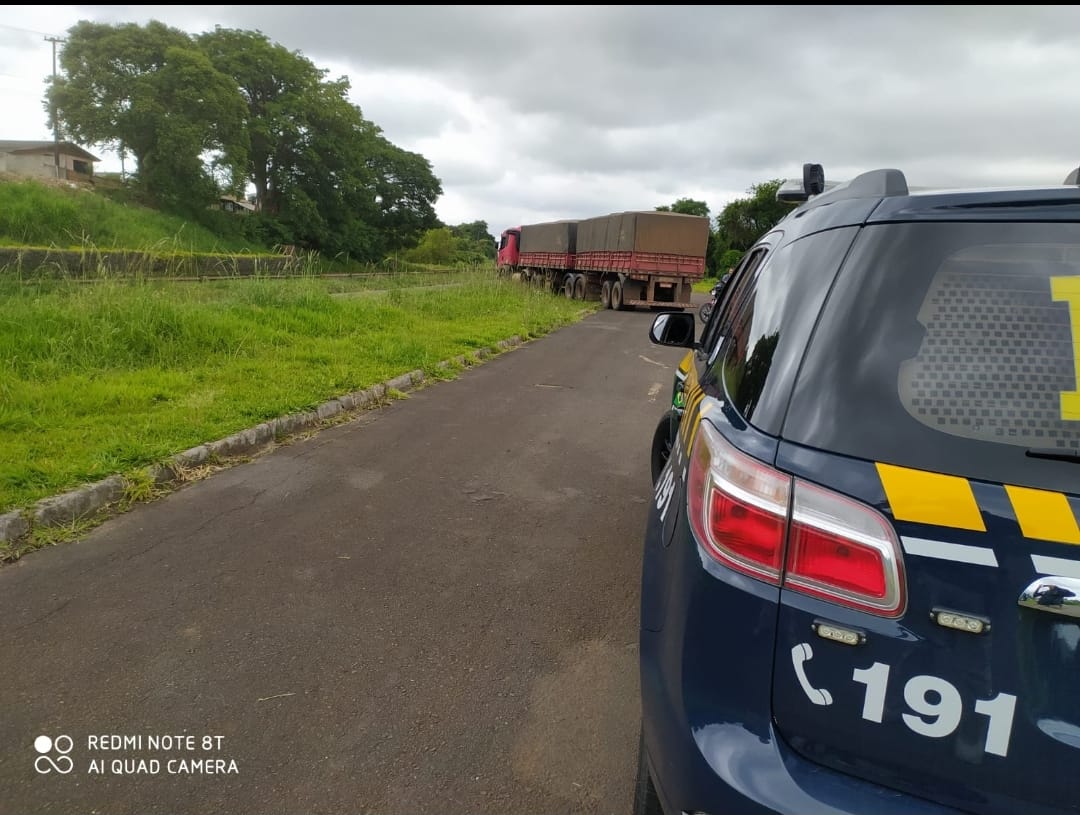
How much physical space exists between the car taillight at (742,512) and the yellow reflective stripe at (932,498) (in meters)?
0.19

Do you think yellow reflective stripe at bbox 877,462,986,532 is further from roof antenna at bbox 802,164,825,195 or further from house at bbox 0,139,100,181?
house at bbox 0,139,100,181

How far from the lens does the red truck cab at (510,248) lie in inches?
1326

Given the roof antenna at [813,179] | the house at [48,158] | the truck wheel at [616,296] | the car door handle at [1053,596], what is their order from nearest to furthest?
the car door handle at [1053,596]
the roof antenna at [813,179]
the truck wheel at [616,296]
the house at [48,158]

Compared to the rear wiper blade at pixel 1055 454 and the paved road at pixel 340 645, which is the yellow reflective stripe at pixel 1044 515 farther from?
the paved road at pixel 340 645

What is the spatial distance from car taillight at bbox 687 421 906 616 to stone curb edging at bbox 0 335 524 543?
150 inches

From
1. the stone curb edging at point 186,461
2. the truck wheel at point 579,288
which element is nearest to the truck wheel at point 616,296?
the truck wheel at point 579,288

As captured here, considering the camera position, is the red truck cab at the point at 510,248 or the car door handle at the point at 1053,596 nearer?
the car door handle at the point at 1053,596

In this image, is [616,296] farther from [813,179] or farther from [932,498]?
[932,498]

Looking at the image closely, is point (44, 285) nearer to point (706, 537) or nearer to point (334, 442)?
point (334, 442)

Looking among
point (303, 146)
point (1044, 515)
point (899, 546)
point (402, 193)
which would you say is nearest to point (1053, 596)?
point (1044, 515)

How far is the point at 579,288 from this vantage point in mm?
25531

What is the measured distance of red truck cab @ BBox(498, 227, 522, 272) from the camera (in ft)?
111

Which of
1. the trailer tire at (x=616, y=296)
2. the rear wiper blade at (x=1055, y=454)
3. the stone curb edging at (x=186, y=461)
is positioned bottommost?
the stone curb edging at (x=186, y=461)

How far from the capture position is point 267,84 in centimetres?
4500
